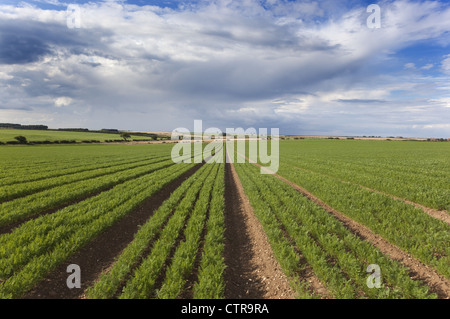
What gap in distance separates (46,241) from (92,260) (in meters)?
1.65

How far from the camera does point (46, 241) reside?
6.53 metres

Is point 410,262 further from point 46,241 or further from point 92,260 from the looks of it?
point 46,241

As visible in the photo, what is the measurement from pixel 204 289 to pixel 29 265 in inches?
186

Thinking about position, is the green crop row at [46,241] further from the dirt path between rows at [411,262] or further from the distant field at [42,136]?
the distant field at [42,136]

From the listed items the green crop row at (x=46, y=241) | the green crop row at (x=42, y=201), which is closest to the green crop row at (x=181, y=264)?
the green crop row at (x=46, y=241)

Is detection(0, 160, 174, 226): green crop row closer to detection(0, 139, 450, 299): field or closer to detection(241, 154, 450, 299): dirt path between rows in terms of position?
detection(0, 139, 450, 299): field

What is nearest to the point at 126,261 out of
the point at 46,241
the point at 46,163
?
the point at 46,241

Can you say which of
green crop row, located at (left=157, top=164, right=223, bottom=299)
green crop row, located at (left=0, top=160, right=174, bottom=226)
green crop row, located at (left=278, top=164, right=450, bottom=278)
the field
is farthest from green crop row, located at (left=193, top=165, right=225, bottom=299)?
green crop row, located at (left=0, top=160, right=174, bottom=226)
